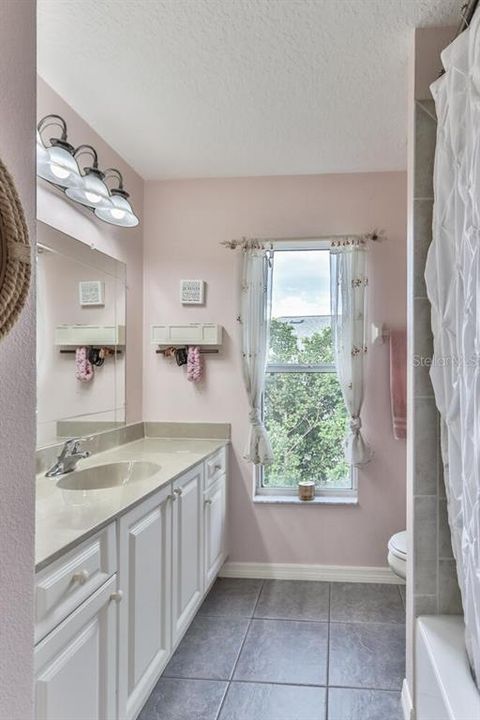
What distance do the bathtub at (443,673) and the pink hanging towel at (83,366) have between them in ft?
5.86

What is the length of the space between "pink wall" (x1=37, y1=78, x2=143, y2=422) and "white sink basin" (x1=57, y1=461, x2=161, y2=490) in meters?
0.67

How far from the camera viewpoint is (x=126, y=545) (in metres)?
1.57

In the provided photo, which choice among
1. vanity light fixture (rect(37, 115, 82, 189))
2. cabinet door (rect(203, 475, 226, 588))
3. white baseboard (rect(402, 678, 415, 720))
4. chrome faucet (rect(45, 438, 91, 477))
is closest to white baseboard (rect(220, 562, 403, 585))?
cabinet door (rect(203, 475, 226, 588))

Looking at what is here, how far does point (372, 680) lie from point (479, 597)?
1.04m

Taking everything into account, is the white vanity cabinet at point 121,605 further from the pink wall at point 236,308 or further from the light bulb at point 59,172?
the light bulb at point 59,172

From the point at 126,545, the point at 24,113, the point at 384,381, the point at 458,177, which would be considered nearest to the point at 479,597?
the point at 126,545

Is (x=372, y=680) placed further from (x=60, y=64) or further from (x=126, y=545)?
(x=60, y=64)

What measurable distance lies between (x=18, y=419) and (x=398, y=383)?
2.34 m

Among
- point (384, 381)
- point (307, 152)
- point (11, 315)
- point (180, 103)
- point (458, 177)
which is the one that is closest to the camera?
point (11, 315)

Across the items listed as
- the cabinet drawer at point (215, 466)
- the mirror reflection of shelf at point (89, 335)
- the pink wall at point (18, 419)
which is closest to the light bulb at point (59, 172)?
the mirror reflection of shelf at point (89, 335)

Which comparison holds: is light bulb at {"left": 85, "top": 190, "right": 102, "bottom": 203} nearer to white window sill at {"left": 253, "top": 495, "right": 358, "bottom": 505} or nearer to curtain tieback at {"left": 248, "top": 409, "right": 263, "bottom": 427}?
curtain tieback at {"left": 248, "top": 409, "right": 263, "bottom": 427}

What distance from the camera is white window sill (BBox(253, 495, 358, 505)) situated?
299cm

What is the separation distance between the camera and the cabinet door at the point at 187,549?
2.07m

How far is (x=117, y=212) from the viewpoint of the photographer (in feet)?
8.04
